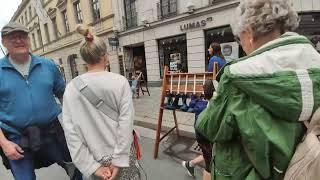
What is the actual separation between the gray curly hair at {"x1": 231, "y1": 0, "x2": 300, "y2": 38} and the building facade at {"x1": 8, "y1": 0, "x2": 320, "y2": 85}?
662cm

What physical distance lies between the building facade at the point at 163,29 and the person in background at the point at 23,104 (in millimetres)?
5191

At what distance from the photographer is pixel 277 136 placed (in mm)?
1218

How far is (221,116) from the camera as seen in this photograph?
4.45 feet

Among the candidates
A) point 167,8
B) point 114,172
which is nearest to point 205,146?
point 114,172

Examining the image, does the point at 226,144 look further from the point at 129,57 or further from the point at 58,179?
the point at 129,57

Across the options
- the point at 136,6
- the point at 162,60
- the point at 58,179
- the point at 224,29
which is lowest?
the point at 58,179

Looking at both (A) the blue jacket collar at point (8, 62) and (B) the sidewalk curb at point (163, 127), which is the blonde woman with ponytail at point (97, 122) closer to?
Result: (A) the blue jacket collar at point (8, 62)

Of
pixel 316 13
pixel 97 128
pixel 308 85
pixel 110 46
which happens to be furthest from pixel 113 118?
pixel 110 46

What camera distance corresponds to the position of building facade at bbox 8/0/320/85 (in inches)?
421

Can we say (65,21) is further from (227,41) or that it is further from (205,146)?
(205,146)

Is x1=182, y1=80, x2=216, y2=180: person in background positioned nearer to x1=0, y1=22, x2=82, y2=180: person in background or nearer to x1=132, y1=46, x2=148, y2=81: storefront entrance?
x1=0, y1=22, x2=82, y2=180: person in background

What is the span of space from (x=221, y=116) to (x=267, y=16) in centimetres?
54

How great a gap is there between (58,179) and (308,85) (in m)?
3.83

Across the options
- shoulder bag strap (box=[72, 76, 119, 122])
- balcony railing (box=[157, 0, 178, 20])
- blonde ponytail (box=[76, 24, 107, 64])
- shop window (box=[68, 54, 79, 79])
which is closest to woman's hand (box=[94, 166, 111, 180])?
shoulder bag strap (box=[72, 76, 119, 122])
